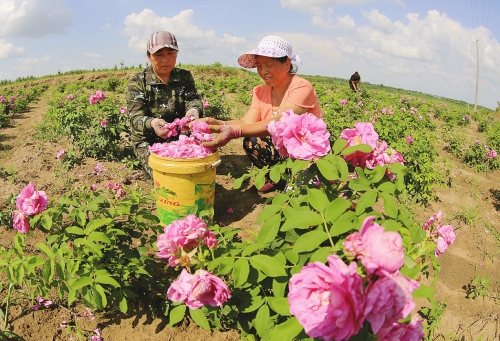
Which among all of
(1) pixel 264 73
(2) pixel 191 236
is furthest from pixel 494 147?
(2) pixel 191 236

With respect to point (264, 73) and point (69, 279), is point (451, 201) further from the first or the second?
point (69, 279)

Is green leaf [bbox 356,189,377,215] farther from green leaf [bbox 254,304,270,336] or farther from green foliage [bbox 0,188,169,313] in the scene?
green foliage [bbox 0,188,169,313]

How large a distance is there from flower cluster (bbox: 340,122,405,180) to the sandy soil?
3.42 ft

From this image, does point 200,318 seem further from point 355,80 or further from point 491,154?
point 355,80

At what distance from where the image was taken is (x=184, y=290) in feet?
3.38

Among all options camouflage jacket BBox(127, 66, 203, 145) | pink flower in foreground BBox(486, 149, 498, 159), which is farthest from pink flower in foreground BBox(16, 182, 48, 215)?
pink flower in foreground BBox(486, 149, 498, 159)

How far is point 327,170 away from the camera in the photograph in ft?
3.53

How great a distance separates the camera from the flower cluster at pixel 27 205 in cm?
134

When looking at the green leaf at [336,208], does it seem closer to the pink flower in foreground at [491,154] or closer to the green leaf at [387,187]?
the green leaf at [387,187]

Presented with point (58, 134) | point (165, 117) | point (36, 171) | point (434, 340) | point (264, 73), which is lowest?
point (434, 340)

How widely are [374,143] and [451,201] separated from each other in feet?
12.2

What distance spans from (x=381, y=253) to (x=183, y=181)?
194 cm

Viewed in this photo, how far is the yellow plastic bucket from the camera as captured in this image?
→ 237 cm

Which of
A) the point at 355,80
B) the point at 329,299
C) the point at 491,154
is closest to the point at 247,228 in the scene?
the point at 329,299
